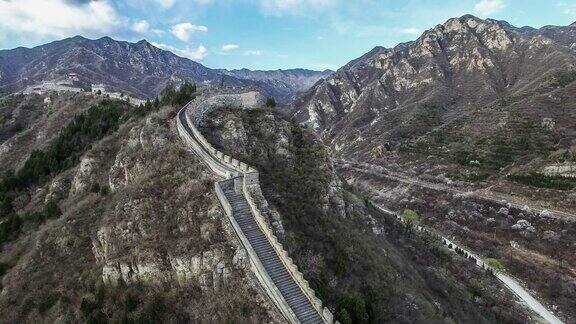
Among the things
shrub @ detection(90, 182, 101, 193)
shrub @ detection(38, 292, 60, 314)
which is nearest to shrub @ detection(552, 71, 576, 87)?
shrub @ detection(90, 182, 101, 193)

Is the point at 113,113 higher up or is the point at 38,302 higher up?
the point at 113,113

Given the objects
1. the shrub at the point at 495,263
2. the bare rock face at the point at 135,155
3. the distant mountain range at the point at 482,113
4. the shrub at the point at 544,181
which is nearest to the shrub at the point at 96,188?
the bare rock face at the point at 135,155

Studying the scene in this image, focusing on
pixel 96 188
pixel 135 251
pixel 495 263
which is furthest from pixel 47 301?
pixel 495 263

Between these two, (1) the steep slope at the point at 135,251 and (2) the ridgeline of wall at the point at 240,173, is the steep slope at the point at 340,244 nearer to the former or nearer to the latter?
(2) the ridgeline of wall at the point at 240,173

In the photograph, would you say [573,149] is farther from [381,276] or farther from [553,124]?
[381,276]

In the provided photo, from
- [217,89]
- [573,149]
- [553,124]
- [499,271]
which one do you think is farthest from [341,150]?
[217,89]

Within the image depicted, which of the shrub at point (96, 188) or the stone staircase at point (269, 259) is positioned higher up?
the shrub at point (96, 188)
